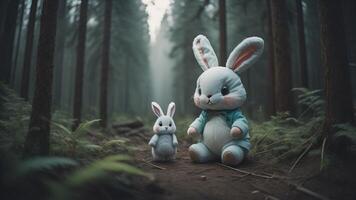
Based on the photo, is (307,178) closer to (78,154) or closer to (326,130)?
(326,130)

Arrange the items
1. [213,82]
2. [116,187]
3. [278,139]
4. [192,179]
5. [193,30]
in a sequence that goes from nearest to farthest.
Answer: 1. [116,187]
2. [192,179]
3. [213,82]
4. [278,139]
5. [193,30]

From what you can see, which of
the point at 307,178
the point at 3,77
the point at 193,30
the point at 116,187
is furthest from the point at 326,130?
the point at 193,30

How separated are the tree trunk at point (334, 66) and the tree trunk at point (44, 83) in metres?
4.43

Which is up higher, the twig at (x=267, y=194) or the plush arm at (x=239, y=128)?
the plush arm at (x=239, y=128)

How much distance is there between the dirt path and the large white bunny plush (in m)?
0.35

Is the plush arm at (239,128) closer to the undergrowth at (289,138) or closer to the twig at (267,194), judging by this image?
the undergrowth at (289,138)

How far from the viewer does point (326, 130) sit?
4.47 m

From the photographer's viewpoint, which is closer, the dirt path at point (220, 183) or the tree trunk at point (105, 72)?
the dirt path at point (220, 183)

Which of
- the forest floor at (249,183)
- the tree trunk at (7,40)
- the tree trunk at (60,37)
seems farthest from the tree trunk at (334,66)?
the tree trunk at (60,37)

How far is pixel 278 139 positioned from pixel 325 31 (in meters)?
2.54

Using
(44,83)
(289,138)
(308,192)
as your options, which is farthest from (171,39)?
(308,192)

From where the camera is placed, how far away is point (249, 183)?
4.18 metres

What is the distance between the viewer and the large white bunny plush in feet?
18.0

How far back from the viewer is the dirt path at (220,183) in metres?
3.54
